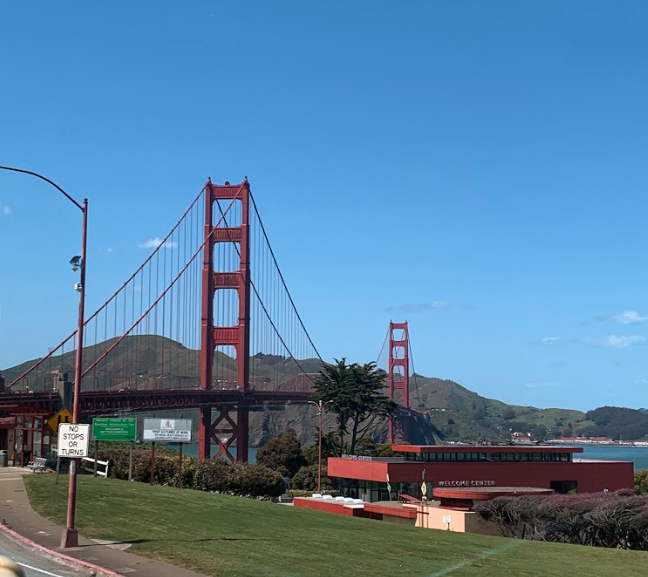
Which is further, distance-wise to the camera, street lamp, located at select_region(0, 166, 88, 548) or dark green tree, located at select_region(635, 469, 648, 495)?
dark green tree, located at select_region(635, 469, 648, 495)

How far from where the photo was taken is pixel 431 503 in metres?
58.4

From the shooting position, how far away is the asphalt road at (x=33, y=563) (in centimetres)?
1814

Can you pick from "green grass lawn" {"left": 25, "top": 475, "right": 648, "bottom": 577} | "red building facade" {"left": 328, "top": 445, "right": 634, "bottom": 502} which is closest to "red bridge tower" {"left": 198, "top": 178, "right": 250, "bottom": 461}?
"red building facade" {"left": 328, "top": 445, "right": 634, "bottom": 502}

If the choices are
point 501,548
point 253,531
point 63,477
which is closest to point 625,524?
point 501,548

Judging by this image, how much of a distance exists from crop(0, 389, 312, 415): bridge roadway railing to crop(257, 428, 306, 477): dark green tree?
553 centimetres

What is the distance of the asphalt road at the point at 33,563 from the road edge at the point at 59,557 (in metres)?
0.15

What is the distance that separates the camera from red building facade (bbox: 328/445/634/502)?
67000mm

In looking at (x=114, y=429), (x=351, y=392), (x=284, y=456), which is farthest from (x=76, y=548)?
(x=351, y=392)

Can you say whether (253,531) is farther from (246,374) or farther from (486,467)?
(246,374)

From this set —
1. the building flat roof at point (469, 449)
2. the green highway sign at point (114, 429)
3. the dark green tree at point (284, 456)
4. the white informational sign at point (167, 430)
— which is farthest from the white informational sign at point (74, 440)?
the dark green tree at point (284, 456)

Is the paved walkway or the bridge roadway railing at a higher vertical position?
the bridge roadway railing

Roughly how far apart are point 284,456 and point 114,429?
65463 mm

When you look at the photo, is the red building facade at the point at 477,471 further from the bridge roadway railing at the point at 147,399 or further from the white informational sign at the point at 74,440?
the white informational sign at the point at 74,440

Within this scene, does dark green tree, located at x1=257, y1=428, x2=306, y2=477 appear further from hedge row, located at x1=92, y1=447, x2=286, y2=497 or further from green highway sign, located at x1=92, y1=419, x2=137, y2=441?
green highway sign, located at x1=92, y1=419, x2=137, y2=441
